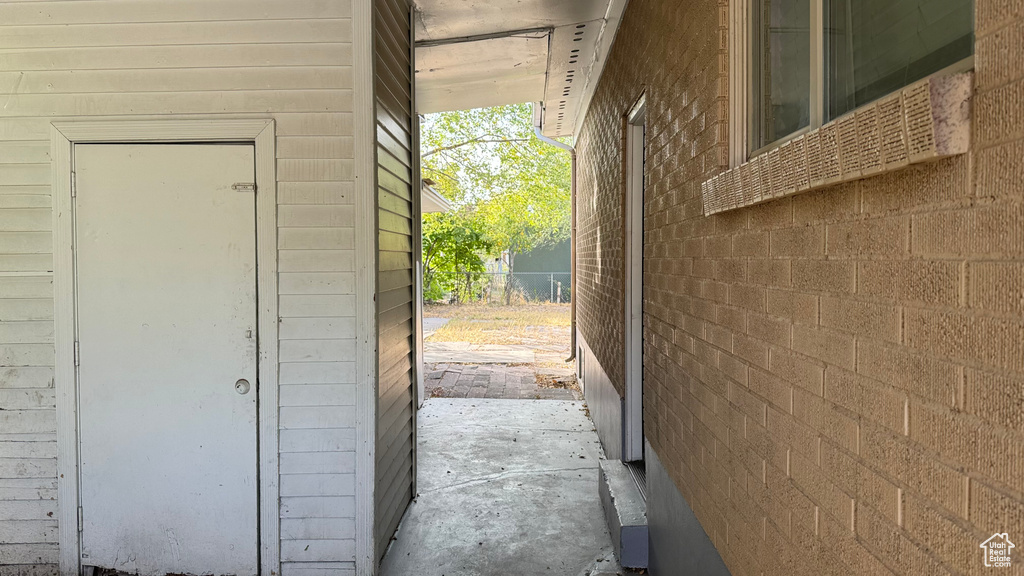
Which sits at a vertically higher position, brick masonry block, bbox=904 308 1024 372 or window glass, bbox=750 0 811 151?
window glass, bbox=750 0 811 151

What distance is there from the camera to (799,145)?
140cm

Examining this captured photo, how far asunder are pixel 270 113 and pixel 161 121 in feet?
1.81

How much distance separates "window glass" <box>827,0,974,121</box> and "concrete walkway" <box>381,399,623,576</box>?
2831 mm

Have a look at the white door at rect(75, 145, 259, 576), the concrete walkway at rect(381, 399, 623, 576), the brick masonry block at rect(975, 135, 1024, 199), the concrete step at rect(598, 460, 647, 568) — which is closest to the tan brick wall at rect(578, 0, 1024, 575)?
the brick masonry block at rect(975, 135, 1024, 199)

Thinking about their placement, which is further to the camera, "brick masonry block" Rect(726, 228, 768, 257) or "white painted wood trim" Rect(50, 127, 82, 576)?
"white painted wood trim" Rect(50, 127, 82, 576)

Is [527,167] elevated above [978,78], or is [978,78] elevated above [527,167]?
[527,167]

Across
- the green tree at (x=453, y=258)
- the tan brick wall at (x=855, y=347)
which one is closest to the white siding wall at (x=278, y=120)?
the tan brick wall at (x=855, y=347)

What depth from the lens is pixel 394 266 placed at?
12.6 ft

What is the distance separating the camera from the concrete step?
3.45 m

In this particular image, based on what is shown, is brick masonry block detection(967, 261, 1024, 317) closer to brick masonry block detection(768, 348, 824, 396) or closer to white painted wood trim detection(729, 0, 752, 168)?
brick masonry block detection(768, 348, 824, 396)

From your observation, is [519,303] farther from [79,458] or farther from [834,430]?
[834,430]

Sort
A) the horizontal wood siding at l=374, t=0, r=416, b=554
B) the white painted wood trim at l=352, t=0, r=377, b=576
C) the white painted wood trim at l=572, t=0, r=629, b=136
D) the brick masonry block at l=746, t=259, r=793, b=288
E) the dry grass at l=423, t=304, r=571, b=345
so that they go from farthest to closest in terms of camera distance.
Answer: the dry grass at l=423, t=304, r=571, b=345 → the white painted wood trim at l=572, t=0, r=629, b=136 → the horizontal wood siding at l=374, t=0, r=416, b=554 → the white painted wood trim at l=352, t=0, r=377, b=576 → the brick masonry block at l=746, t=259, r=793, b=288

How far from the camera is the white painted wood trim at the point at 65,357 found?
10.7 ft

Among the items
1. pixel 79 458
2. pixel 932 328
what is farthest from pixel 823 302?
pixel 79 458
